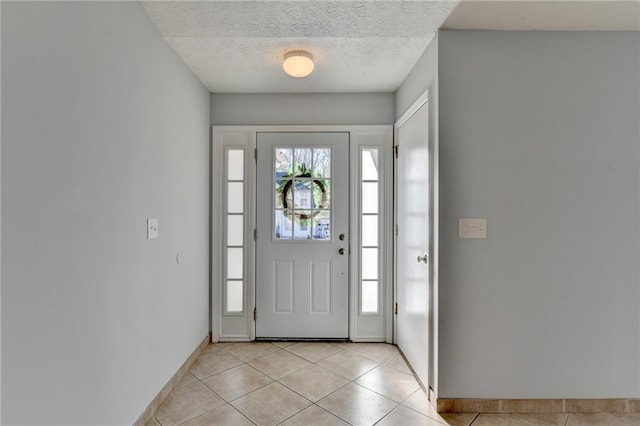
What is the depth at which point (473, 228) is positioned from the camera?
1.90 m

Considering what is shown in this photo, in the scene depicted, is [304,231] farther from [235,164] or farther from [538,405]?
[538,405]

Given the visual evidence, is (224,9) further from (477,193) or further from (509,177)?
(509,177)

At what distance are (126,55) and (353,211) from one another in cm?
199

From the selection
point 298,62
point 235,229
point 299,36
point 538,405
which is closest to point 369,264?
point 235,229

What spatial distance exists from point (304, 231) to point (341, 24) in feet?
5.56

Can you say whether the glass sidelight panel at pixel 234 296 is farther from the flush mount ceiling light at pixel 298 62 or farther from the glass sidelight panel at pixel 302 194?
the flush mount ceiling light at pixel 298 62

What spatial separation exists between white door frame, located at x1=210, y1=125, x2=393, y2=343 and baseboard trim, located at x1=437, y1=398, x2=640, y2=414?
1013 mm

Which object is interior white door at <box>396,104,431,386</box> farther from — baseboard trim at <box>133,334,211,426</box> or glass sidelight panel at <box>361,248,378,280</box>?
baseboard trim at <box>133,334,211,426</box>

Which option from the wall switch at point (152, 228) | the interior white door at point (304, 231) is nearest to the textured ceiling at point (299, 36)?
the interior white door at point (304, 231)

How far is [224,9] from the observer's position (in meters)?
1.70

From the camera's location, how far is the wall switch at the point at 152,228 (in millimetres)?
1781

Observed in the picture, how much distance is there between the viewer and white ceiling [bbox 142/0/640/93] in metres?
1.68

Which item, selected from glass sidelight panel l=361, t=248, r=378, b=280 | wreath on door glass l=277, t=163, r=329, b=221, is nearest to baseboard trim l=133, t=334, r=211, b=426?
wreath on door glass l=277, t=163, r=329, b=221

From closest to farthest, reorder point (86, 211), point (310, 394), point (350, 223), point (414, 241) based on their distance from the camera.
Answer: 1. point (86, 211)
2. point (310, 394)
3. point (414, 241)
4. point (350, 223)
